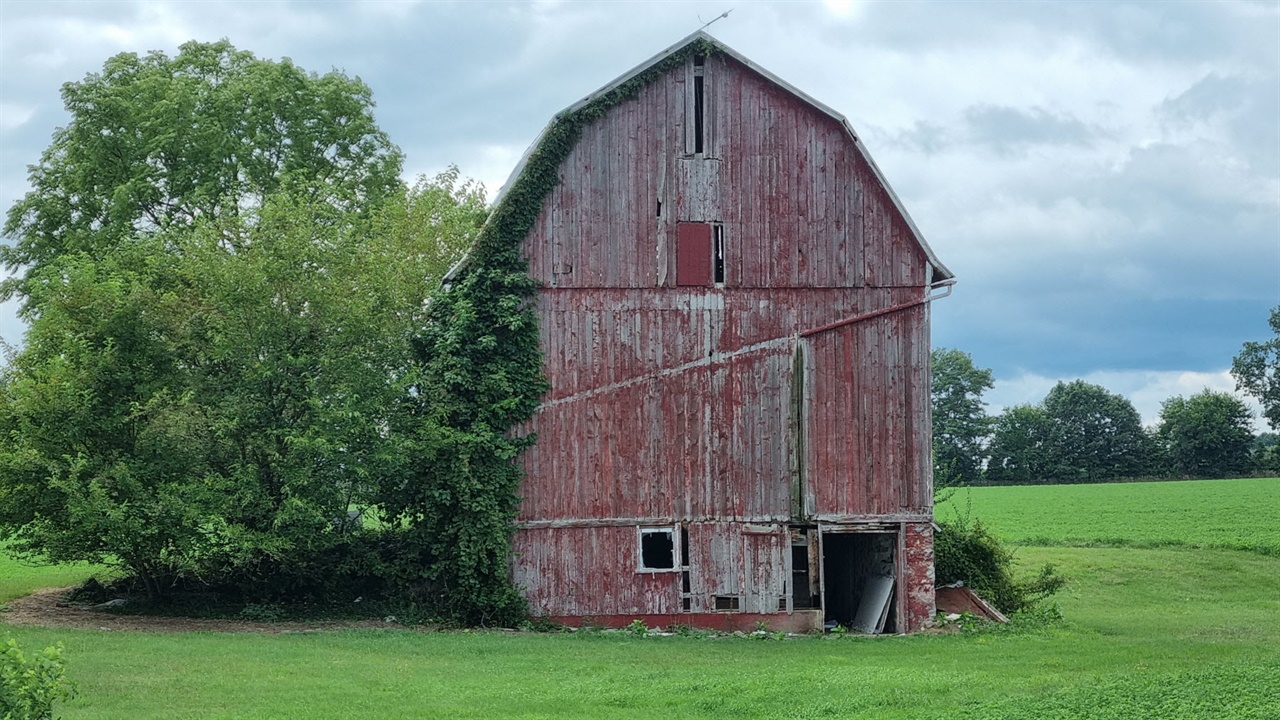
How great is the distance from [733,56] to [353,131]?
74.2ft

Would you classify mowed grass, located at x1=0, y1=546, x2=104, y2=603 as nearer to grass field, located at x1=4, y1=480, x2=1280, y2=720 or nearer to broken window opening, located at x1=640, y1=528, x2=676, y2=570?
grass field, located at x1=4, y1=480, x2=1280, y2=720

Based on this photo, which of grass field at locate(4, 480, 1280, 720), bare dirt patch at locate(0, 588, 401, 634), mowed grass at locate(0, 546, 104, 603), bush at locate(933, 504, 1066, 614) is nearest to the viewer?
grass field at locate(4, 480, 1280, 720)

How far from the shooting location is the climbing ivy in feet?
92.0

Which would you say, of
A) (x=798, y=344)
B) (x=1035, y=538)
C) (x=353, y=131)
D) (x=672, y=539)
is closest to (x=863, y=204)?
(x=798, y=344)

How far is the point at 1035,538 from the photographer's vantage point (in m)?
53.1

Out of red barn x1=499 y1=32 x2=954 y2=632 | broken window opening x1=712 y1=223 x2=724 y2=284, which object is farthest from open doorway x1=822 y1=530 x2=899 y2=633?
broken window opening x1=712 y1=223 x2=724 y2=284

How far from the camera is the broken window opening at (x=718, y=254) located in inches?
1150

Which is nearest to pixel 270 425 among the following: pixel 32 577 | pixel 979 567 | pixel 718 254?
pixel 718 254

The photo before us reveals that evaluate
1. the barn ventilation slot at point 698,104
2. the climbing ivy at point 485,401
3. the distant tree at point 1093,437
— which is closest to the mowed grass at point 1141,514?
the distant tree at point 1093,437

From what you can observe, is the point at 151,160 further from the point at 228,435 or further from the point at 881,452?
the point at 881,452

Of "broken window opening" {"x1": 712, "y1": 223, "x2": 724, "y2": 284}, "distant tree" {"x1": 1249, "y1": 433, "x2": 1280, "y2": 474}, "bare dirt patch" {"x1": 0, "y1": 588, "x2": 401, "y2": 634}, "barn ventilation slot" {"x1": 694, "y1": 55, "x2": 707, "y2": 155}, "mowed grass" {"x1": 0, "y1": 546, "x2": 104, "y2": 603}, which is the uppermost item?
"barn ventilation slot" {"x1": 694, "y1": 55, "x2": 707, "y2": 155}

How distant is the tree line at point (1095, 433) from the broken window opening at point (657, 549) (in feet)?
215

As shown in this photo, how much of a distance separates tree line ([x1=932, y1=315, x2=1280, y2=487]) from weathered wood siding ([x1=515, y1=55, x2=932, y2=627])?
6463 centimetres

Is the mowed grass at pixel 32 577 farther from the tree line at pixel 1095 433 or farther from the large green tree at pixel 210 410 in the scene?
the tree line at pixel 1095 433
